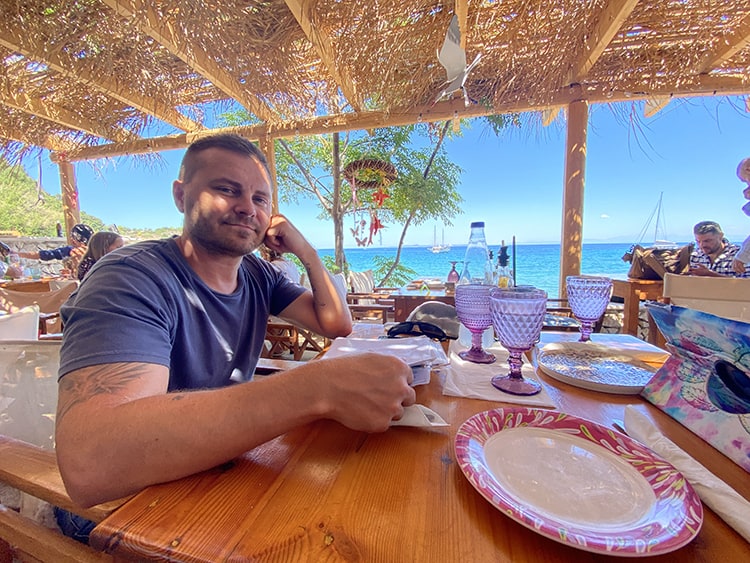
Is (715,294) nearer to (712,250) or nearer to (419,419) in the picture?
(419,419)

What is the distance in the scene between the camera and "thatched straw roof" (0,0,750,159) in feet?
6.46

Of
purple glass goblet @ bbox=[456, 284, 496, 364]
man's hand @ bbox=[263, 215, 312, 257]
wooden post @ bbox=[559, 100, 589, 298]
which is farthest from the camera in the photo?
wooden post @ bbox=[559, 100, 589, 298]

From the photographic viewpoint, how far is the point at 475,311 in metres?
0.86

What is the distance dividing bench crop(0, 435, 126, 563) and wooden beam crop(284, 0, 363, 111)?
2.32 meters

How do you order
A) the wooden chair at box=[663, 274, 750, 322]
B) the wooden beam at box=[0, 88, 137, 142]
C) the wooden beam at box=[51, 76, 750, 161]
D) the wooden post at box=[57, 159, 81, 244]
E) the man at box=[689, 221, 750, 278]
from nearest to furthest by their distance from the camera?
the wooden chair at box=[663, 274, 750, 322]
the wooden beam at box=[51, 76, 750, 161]
the wooden beam at box=[0, 88, 137, 142]
the man at box=[689, 221, 750, 278]
the wooden post at box=[57, 159, 81, 244]

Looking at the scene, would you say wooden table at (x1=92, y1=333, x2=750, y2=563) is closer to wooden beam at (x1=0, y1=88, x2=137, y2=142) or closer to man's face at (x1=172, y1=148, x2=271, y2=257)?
man's face at (x1=172, y1=148, x2=271, y2=257)

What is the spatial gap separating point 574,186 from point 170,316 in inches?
124

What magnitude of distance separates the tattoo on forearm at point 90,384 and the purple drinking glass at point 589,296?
1.11 meters

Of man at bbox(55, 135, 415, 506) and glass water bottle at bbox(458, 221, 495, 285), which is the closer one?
man at bbox(55, 135, 415, 506)

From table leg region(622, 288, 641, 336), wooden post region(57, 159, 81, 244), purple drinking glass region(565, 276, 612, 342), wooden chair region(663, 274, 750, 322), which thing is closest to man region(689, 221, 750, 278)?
table leg region(622, 288, 641, 336)

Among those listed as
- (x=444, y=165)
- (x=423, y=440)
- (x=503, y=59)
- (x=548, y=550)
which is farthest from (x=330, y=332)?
(x=444, y=165)

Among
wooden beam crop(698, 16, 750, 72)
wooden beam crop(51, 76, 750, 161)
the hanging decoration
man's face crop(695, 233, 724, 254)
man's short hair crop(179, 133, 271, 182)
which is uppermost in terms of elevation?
wooden beam crop(698, 16, 750, 72)

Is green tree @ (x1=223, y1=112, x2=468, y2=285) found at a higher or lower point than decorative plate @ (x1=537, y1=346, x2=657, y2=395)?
higher

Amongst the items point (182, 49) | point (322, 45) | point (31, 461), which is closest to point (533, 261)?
point (322, 45)
